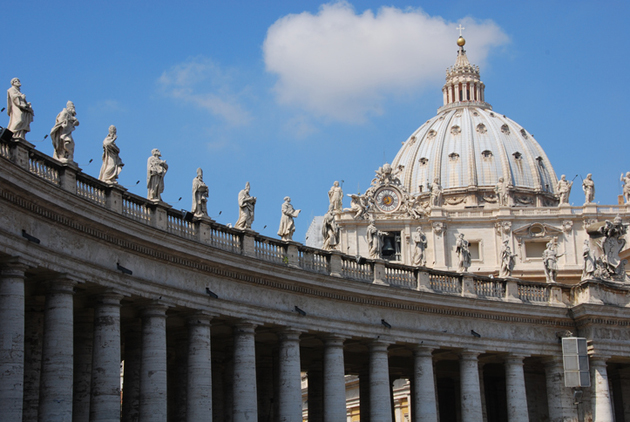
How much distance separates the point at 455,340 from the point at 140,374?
18241 mm

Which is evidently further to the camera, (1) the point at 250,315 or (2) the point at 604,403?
(2) the point at 604,403

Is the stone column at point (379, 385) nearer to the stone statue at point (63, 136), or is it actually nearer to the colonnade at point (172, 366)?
the colonnade at point (172, 366)

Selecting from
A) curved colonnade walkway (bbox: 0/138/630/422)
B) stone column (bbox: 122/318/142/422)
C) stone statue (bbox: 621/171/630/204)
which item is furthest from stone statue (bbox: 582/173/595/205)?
stone column (bbox: 122/318/142/422)

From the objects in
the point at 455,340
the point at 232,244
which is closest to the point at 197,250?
the point at 232,244

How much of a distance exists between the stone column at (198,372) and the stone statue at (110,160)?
21.1 ft

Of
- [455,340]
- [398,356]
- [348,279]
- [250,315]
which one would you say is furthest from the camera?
[398,356]

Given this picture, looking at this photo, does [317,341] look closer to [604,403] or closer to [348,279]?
[348,279]

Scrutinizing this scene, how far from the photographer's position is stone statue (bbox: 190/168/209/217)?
140 ft

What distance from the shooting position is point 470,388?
51.1m

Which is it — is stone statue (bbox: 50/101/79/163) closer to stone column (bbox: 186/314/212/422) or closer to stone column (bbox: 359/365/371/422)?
stone column (bbox: 186/314/212/422)

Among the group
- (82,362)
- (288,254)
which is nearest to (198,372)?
(82,362)

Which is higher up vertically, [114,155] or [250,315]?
[114,155]

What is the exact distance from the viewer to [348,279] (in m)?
47.0

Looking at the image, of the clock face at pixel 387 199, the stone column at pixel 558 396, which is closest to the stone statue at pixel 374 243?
the stone column at pixel 558 396
